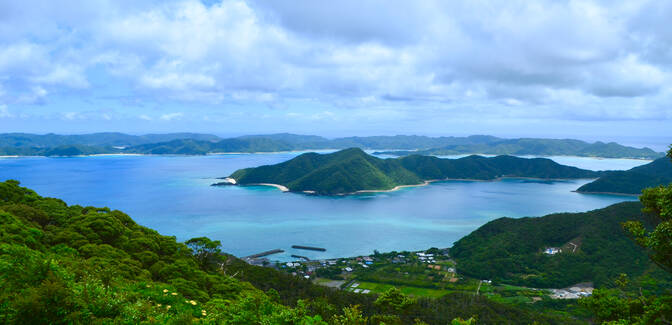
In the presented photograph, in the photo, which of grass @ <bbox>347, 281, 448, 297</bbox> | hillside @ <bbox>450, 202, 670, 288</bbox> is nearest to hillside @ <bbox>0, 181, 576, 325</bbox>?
grass @ <bbox>347, 281, 448, 297</bbox>

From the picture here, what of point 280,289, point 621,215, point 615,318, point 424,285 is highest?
point 615,318

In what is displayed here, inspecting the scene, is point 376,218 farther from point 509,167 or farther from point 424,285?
point 509,167

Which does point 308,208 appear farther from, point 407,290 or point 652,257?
point 652,257

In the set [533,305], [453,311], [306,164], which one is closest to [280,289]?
[453,311]

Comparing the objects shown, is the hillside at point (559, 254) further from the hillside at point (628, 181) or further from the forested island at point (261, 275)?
the hillside at point (628, 181)

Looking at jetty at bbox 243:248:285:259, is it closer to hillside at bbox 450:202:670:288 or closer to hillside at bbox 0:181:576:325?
hillside at bbox 0:181:576:325

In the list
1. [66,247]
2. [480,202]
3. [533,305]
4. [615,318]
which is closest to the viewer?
[615,318]
